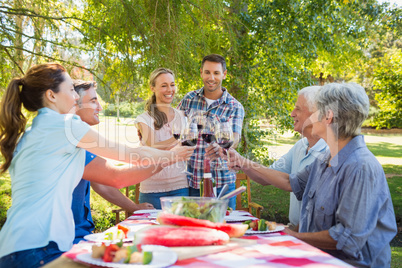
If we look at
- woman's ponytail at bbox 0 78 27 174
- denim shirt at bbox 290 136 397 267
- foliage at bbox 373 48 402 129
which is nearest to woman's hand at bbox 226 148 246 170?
denim shirt at bbox 290 136 397 267

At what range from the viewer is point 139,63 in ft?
16.6

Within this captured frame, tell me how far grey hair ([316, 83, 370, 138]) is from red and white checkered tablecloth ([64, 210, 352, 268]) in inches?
32.7

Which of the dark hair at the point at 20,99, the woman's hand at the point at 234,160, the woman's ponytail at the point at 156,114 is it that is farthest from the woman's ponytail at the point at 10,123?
the woman's ponytail at the point at 156,114

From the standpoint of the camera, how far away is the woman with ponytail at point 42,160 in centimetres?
169

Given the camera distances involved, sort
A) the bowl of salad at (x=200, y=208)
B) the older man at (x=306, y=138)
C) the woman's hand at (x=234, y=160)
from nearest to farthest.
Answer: the bowl of salad at (x=200, y=208), the woman's hand at (x=234, y=160), the older man at (x=306, y=138)

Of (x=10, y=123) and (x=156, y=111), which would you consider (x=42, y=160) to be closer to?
(x=10, y=123)

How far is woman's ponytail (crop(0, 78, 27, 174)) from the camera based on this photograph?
1.89 meters

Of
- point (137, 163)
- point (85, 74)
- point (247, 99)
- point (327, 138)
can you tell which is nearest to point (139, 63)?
point (85, 74)

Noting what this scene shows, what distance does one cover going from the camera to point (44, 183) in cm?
176

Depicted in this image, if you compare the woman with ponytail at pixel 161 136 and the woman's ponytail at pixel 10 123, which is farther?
the woman with ponytail at pixel 161 136

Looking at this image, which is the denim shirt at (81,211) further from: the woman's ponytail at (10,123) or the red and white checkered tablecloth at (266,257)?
the red and white checkered tablecloth at (266,257)

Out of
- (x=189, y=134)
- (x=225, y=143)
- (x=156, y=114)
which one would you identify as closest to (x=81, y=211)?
(x=189, y=134)

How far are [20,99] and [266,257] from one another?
4.68 ft

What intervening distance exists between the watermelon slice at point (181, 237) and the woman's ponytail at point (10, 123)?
85 centimetres
